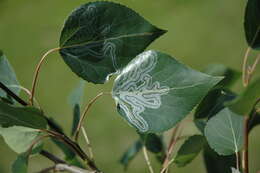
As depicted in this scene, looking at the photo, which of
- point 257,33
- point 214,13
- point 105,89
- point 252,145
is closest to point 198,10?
point 214,13

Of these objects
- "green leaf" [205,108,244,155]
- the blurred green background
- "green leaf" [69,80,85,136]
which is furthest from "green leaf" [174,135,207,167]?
the blurred green background

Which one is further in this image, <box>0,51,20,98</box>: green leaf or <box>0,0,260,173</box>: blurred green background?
<box>0,0,260,173</box>: blurred green background

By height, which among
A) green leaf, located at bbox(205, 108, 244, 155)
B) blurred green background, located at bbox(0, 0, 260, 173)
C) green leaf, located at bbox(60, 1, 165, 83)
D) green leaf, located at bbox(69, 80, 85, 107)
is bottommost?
blurred green background, located at bbox(0, 0, 260, 173)

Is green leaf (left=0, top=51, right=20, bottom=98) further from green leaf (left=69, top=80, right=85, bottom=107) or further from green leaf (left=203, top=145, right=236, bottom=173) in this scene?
green leaf (left=203, top=145, right=236, bottom=173)

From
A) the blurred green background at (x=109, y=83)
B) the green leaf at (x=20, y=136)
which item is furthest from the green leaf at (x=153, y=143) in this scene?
the blurred green background at (x=109, y=83)

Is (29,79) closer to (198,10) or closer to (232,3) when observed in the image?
(198,10)

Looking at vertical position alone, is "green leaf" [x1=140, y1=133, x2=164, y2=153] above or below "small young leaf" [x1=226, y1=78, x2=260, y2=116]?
below
